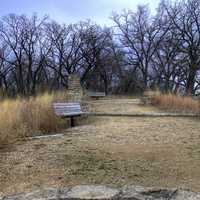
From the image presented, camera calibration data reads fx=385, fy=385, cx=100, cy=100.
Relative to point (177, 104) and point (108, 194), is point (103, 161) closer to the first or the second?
point (108, 194)

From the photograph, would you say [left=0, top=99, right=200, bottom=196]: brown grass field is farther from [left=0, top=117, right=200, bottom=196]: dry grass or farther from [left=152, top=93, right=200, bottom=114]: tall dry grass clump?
[left=152, top=93, right=200, bottom=114]: tall dry grass clump

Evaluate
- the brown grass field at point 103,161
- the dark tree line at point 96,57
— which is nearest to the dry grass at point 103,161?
the brown grass field at point 103,161

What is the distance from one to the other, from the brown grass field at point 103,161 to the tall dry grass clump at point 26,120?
0.42 metres

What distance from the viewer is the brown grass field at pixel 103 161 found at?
4.30m

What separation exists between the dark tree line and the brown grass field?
30.0 m

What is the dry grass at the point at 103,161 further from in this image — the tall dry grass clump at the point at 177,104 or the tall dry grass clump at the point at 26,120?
the tall dry grass clump at the point at 177,104

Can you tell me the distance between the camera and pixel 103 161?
5137mm

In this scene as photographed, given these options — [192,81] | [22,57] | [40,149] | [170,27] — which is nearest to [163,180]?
[40,149]

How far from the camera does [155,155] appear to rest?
550 cm

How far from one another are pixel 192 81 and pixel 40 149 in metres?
29.4

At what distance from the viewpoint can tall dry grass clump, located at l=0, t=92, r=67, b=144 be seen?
6916 mm

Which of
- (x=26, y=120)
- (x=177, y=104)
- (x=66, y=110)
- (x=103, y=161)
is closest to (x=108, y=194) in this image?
(x=103, y=161)

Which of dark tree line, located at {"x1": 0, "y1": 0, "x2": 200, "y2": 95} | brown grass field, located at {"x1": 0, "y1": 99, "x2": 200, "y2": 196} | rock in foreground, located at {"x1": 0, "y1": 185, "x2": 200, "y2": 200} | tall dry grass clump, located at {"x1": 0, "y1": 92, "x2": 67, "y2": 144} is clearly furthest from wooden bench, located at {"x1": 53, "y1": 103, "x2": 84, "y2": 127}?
dark tree line, located at {"x1": 0, "y1": 0, "x2": 200, "y2": 95}

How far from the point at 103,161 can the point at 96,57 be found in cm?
3325
